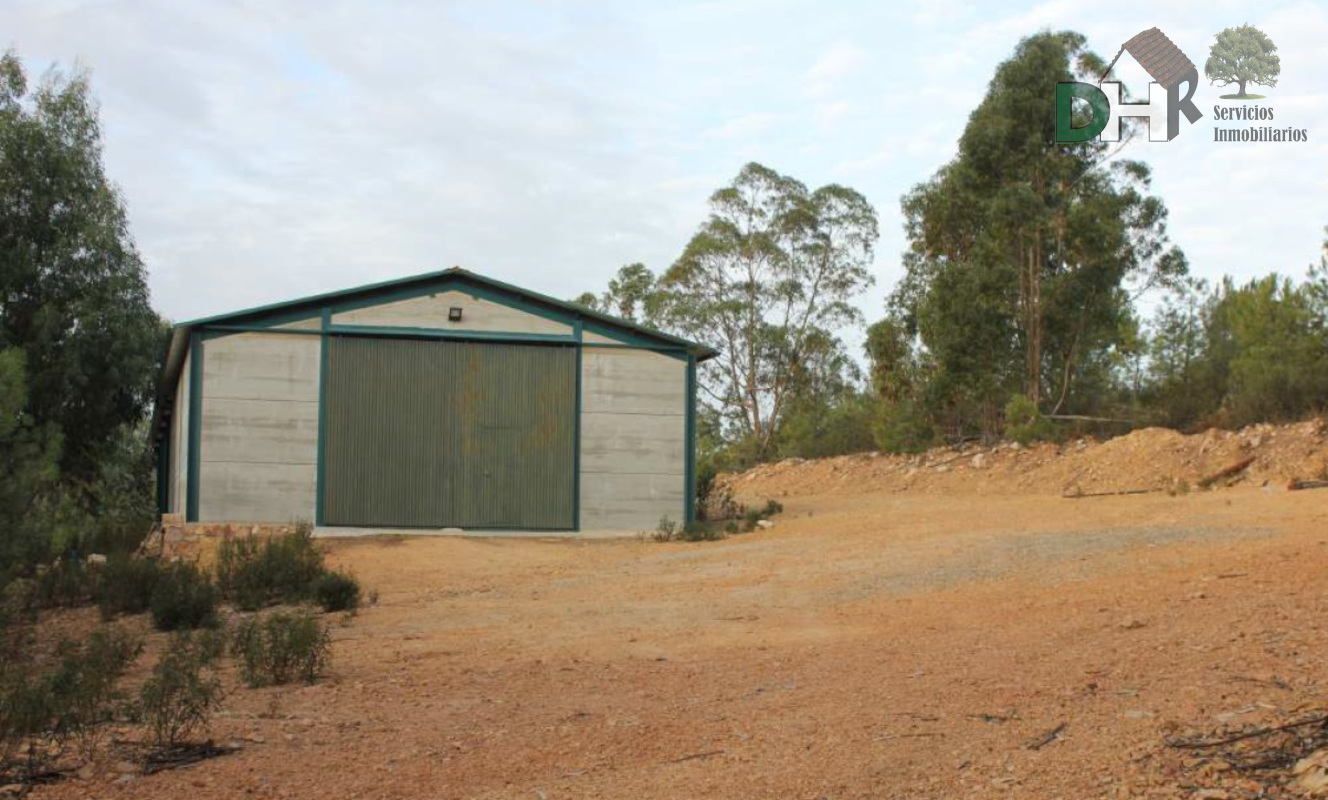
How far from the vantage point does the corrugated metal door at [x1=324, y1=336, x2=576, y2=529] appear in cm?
2077

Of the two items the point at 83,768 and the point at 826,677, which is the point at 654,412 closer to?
the point at 826,677

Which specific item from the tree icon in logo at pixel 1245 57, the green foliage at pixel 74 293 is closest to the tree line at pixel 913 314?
the green foliage at pixel 74 293

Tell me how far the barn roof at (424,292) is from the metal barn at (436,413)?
3cm

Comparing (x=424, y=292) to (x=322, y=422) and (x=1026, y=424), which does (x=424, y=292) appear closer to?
(x=322, y=422)

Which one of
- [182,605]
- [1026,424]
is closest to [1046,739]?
[182,605]

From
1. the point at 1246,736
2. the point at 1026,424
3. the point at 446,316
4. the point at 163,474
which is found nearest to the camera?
the point at 1246,736

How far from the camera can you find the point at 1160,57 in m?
26.0

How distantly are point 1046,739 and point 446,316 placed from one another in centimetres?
1640

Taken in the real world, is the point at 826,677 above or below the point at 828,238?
below

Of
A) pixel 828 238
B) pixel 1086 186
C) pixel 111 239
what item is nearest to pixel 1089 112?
pixel 1086 186

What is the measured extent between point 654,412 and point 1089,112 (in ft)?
56.5

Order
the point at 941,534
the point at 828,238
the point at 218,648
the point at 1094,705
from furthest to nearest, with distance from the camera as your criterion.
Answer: the point at 828,238 → the point at 941,534 → the point at 218,648 → the point at 1094,705

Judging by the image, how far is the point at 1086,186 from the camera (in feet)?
106

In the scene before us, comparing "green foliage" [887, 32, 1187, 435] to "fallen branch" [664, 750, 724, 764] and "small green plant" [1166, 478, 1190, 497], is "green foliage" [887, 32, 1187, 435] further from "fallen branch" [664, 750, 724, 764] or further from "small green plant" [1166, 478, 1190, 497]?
"fallen branch" [664, 750, 724, 764]
